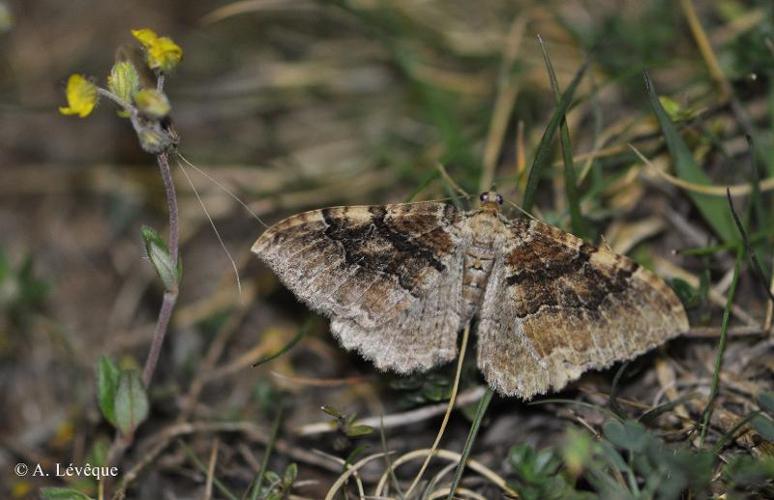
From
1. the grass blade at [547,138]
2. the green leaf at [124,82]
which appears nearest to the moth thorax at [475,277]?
the grass blade at [547,138]

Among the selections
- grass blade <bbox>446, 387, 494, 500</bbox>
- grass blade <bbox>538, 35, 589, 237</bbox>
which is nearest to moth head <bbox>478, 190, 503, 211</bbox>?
grass blade <bbox>538, 35, 589, 237</bbox>

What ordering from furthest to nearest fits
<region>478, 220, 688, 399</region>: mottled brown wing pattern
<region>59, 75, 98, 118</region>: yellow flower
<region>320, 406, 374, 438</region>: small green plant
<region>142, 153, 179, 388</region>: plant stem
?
<region>320, 406, 374, 438</region>: small green plant < <region>478, 220, 688, 399</region>: mottled brown wing pattern < <region>142, 153, 179, 388</region>: plant stem < <region>59, 75, 98, 118</region>: yellow flower

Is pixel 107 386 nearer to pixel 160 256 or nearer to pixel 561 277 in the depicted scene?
pixel 160 256

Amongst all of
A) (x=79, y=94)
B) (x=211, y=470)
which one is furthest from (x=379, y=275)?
(x=79, y=94)

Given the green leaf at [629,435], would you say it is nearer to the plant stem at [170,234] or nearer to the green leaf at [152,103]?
the plant stem at [170,234]

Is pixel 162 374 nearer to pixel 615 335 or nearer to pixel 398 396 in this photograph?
pixel 398 396

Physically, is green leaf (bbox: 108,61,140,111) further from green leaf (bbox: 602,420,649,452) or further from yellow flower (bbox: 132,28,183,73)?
green leaf (bbox: 602,420,649,452)

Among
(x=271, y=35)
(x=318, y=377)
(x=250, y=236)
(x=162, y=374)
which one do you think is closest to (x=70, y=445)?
(x=162, y=374)

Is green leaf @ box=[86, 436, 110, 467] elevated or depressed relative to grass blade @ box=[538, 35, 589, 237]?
depressed
